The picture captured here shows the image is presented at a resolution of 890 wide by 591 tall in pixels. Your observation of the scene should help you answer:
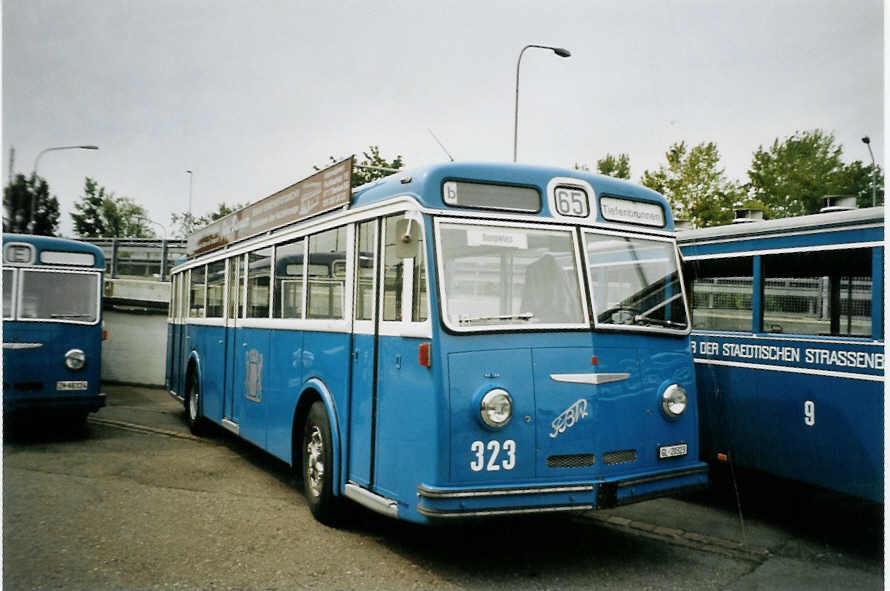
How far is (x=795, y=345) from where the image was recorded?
21.3ft

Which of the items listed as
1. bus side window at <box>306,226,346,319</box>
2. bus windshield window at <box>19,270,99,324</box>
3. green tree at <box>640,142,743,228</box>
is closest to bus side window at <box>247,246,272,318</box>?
bus side window at <box>306,226,346,319</box>

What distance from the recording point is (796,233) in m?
6.61

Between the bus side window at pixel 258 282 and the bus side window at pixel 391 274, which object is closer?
the bus side window at pixel 391 274

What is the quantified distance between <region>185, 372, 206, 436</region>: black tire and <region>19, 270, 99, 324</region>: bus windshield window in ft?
5.66

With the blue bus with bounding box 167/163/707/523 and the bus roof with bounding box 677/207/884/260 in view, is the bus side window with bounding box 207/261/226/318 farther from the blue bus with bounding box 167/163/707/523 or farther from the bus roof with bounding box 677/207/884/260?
the bus roof with bounding box 677/207/884/260

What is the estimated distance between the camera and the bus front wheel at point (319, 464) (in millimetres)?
6402

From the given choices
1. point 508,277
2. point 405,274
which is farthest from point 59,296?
point 508,277

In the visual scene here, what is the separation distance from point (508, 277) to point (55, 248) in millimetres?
7153

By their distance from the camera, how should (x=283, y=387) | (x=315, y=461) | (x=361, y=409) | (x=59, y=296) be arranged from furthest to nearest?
(x=59, y=296) < (x=283, y=387) < (x=315, y=461) < (x=361, y=409)

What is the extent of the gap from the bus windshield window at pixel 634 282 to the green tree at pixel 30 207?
13.5 feet

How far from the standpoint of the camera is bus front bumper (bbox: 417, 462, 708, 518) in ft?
16.2

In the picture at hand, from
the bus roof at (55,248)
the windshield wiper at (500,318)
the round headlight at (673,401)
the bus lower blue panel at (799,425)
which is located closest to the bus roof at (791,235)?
the bus lower blue panel at (799,425)

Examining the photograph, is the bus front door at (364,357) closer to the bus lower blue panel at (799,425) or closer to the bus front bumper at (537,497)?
the bus front bumper at (537,497)

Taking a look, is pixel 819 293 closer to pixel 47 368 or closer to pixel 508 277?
pixel 508 277
